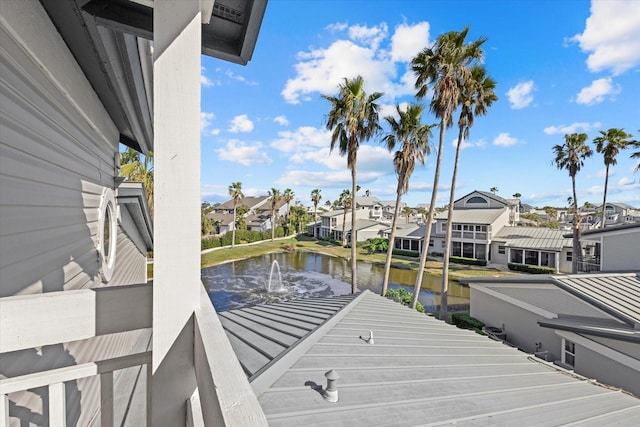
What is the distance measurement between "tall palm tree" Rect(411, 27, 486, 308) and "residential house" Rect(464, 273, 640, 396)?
6039mm

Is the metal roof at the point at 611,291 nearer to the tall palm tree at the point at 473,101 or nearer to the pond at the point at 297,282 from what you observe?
the tall palm tree at the point at 473,101

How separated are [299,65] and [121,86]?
1615 cm

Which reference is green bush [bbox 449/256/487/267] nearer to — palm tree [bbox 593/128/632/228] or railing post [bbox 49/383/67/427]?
palm tree [bbox 593/128/632/228]

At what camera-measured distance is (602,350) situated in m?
6.61

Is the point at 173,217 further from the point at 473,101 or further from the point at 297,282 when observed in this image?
the point at 297,282

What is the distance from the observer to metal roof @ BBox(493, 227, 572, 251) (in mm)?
22003

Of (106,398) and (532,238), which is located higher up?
(106,398)

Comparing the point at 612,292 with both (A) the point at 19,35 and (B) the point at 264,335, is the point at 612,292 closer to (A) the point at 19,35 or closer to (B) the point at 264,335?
(B) the point at 264,335

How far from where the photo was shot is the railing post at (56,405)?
1.00 metres

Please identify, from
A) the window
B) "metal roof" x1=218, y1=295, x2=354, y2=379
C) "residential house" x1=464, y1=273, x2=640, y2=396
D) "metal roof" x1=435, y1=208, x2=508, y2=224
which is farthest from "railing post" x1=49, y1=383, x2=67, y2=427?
"metal roof" x1=435, y1=208, x2=508, y2=224

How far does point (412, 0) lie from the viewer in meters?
12.3

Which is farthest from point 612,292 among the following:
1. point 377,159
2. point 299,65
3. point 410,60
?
point 377,159

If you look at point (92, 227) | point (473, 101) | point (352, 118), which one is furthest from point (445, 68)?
point (92, 227)

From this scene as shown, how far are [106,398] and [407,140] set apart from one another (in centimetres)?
1314
